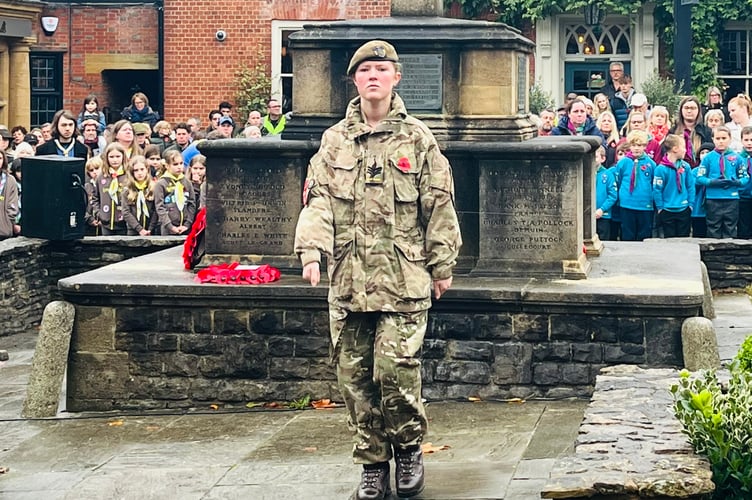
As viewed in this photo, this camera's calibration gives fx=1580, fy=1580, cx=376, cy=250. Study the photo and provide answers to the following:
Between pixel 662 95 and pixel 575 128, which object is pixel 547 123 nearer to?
pixel 575 128

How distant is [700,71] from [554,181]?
17422 millimetres

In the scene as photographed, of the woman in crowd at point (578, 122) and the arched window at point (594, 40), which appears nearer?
the woman in crowd at point (578, 122)

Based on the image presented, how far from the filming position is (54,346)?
10.4 metres

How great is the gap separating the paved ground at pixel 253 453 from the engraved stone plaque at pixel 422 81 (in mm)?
2371

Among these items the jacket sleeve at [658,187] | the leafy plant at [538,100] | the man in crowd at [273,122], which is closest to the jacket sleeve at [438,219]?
the jacket sleeve at [658,187]

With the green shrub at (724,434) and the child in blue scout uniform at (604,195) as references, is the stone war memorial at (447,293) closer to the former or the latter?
the green shrub at (724,434)

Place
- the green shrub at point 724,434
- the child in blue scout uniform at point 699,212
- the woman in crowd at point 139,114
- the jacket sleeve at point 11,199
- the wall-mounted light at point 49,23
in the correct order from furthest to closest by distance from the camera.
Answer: the wall-mounted light at point 49,23 → the woman in crowd at point 139,114 → the child in blue scout uniform at point 699,212 → the jacket sleeve at point 11,199 → the green shrub at point 724,434

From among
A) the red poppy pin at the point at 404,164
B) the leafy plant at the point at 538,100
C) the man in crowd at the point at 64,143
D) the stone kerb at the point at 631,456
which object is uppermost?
the leafy plant at the point at 538,100

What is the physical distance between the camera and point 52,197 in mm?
14656

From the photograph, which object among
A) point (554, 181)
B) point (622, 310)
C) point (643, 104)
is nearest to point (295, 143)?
point (554, 181)

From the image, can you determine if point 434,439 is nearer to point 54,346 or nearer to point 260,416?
point 260,416

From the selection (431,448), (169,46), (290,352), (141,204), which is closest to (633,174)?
(141,204)

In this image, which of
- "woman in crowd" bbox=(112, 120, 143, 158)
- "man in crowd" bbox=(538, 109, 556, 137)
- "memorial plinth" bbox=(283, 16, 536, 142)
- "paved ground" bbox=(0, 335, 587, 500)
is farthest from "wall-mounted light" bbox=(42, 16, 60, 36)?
"paved ground" bbox=(0, 335, 587, 500)

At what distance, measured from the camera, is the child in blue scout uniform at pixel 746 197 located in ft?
52.6
